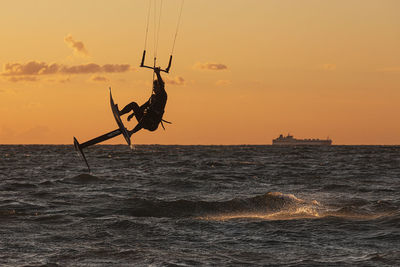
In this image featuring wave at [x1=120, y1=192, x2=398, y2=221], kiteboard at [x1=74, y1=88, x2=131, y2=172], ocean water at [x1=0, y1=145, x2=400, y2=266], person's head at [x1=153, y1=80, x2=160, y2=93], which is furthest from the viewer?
wave at [x1=120, y1=192, x2=398, y2=221]

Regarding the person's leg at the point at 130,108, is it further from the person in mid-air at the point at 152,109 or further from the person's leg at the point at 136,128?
the person's leg at the point at 136,128

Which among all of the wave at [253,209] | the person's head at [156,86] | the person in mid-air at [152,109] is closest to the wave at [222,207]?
the wave at [253,209]

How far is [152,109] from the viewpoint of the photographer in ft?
49.3

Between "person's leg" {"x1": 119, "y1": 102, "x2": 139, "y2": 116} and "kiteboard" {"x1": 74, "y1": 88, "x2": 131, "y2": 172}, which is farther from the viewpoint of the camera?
"person's leg" {"x1": 119, "y1": 102, "x2": 139, "y2": 116}

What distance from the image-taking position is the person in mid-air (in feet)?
48.9

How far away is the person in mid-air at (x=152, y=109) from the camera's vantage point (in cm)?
1489

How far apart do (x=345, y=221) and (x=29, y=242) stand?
1075 centimetres

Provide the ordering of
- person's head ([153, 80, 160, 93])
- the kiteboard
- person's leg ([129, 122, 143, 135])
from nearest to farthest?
person's head ([153, 80, 160, 93])
the kiteboard
person's leg ([129, 122, 143, 135])

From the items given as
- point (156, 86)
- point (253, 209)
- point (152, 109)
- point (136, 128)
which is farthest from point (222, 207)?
point (156, 86)

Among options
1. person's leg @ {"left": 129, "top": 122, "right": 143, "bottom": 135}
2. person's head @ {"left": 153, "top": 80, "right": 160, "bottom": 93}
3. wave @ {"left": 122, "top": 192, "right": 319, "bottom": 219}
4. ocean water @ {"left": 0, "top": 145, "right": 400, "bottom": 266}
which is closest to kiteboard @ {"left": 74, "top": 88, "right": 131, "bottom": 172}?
person's leg @ {"left": 129, "top": 122, "right": 143, "bottom": 135}

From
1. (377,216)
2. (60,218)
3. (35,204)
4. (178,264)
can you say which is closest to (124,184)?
(35,204)

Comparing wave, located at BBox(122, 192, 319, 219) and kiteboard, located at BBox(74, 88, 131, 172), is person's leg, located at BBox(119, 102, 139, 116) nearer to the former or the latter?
kiteboard, located at BBox(74, 88, 131, 172)

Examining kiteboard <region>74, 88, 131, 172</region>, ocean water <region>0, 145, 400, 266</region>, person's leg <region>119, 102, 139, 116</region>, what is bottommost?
ocean water <region>0, 145, 400, 266</region>

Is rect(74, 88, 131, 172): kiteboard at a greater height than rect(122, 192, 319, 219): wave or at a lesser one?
greater
